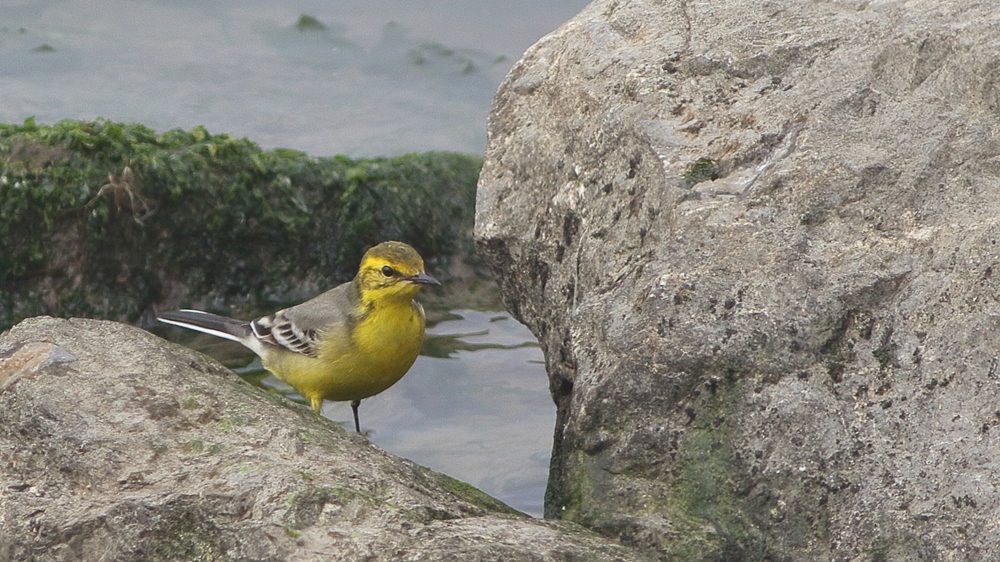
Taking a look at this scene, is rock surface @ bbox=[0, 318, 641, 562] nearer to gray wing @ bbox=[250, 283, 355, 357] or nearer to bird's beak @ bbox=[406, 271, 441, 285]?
bird's beak @ bbox=[406, 271, 441, 285]

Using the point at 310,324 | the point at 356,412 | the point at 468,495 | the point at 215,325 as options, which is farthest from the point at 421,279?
the point at 468,495

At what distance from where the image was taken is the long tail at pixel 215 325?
916 centimetres

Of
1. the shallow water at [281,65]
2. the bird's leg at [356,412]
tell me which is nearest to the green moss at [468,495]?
the bird's leg at [356,412]

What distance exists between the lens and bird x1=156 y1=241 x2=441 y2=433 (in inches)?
332

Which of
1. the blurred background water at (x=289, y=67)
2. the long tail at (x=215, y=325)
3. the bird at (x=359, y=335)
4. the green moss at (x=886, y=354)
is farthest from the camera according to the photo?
the blurred background water at (x=289, y=67)

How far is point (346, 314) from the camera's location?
8.62 metres

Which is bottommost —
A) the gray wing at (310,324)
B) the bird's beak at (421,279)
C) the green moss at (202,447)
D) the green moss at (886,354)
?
the green moss at (202,447)

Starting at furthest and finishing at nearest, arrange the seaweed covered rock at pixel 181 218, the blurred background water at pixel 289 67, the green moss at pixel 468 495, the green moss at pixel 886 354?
the blurred background water at pixel 289 67, the seaweed covered rock at pixel 181 218, the green moss at pixel 468 495, the green moss at pixel 886 354

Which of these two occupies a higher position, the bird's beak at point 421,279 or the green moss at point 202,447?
the bird's beak at point 421,279

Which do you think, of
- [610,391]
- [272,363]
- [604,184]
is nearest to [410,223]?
[272,363]

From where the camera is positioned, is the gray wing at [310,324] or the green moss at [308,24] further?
the green moss at [308,24]

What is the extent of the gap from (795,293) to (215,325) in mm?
5083

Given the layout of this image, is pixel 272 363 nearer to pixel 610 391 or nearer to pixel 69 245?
pixel 69 245

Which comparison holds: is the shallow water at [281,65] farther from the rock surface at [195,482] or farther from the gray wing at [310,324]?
the rock surface at [195,482]
